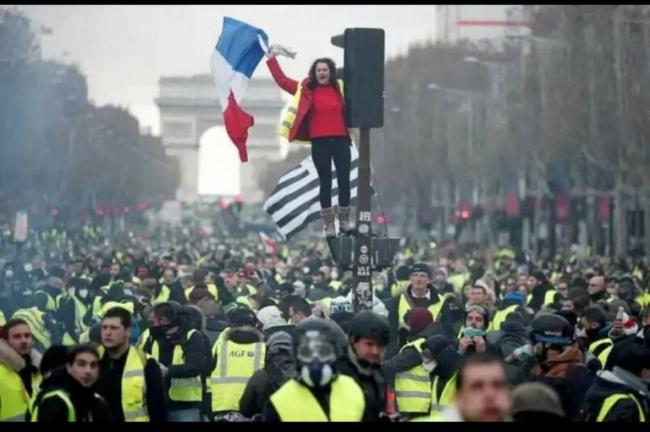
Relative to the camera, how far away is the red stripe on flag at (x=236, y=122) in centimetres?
1723

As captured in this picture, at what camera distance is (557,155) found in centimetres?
6084

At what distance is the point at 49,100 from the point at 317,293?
49462 mm

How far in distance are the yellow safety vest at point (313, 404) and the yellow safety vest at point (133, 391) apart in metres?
2.21

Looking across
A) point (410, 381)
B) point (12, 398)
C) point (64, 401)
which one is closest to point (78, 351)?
point (64, 401)

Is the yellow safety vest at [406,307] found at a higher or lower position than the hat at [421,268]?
lower

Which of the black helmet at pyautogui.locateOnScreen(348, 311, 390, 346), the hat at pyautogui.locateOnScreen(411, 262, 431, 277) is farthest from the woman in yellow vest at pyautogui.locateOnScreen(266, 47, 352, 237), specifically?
the black helmet at pyautogui.locateOnScreen(348, 311, 390, 346)

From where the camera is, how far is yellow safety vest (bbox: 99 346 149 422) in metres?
12.1

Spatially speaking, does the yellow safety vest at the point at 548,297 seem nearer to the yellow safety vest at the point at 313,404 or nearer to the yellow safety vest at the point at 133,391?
the yellow safety vest at the point at 133,391

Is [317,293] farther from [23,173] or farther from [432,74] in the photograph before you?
[432,74]

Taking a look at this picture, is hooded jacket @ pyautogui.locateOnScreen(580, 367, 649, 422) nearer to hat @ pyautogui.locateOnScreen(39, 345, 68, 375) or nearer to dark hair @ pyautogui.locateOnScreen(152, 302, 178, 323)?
hat @ pyautogui.locateOnScreen(39, 345, 68, 375)

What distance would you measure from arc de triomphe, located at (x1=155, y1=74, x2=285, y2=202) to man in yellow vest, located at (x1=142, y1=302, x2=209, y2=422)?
489 ft

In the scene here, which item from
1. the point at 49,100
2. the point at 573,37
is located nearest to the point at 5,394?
the point at 573,37

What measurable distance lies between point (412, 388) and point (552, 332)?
2.16m

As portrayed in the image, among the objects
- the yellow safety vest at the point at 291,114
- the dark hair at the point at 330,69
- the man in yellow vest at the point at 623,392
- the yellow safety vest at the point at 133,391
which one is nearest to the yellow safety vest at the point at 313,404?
the man in yellow vest at the point at 623,392
